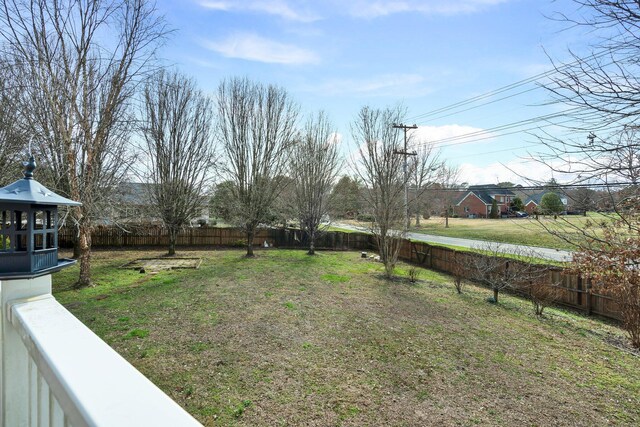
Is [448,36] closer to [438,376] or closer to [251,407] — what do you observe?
[438,376]

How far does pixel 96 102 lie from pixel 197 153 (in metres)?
8.24

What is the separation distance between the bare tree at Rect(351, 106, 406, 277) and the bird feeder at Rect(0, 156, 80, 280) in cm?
1135

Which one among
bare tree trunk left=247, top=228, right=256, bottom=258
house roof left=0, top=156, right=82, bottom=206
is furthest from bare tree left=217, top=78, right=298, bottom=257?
house roof left=0, top=156, right=82, bottom=206

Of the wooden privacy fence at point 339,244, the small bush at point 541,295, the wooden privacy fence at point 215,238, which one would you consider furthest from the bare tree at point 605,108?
the wooden privacy fence at point 215,238

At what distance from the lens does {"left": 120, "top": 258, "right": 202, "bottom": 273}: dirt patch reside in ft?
40.3

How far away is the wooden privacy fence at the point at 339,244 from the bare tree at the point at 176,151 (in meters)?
2.11

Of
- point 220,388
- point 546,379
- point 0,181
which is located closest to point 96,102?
Answer: point 0,181

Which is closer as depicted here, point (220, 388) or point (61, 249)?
point (220, 388)

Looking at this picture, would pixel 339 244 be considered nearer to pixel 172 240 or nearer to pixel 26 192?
pixel 172 240

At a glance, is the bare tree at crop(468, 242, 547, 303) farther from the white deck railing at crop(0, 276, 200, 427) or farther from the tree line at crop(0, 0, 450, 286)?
the white deck railing at crop(0, 276, 200, 427)

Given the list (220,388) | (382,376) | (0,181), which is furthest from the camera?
(0,181)

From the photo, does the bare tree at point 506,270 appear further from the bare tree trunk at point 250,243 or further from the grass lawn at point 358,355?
the bare tree trunk at point 250,243

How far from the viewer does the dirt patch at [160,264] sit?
1227 cm

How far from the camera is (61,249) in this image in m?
15.7
